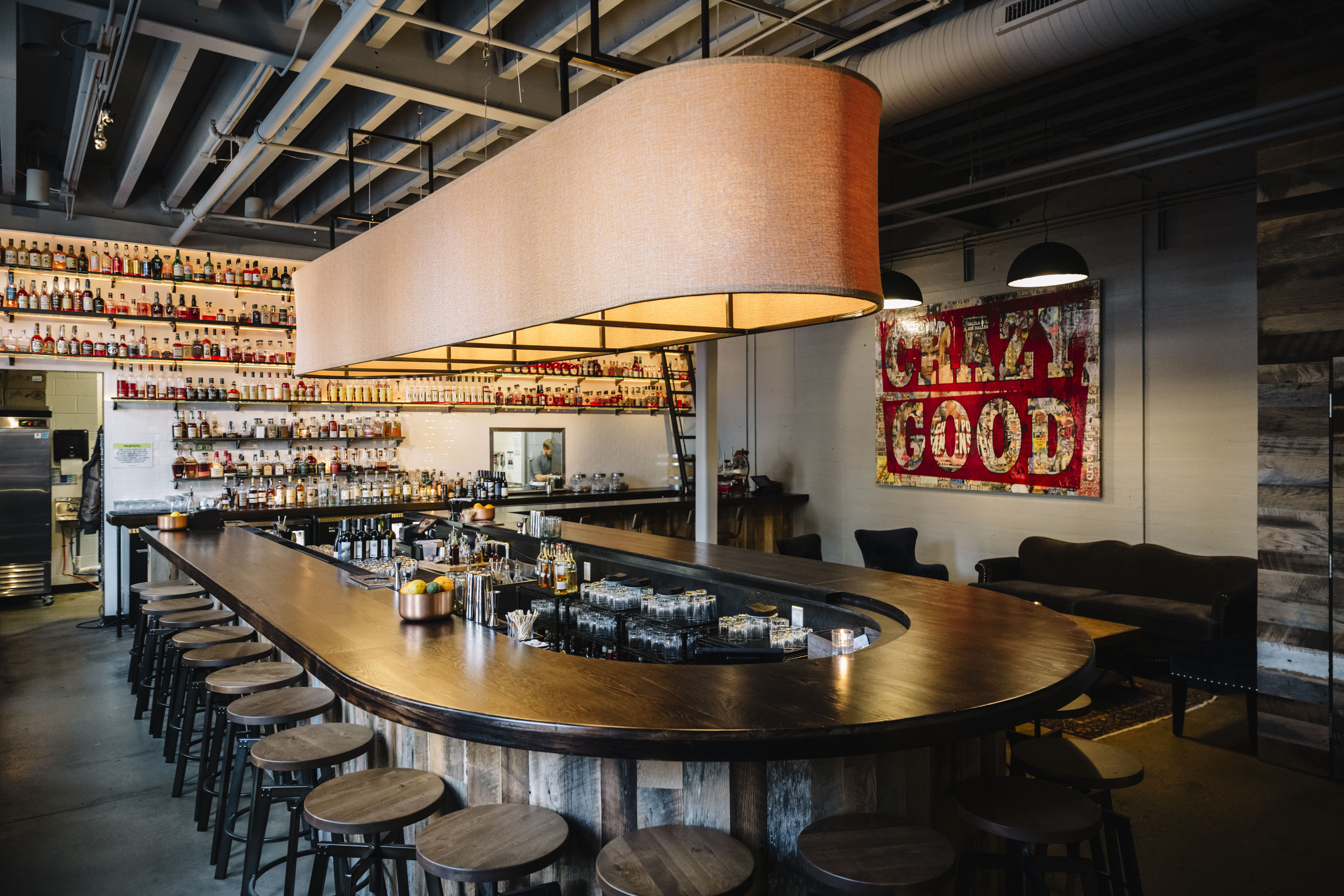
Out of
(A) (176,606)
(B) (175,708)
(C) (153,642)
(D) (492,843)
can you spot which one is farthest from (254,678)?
(C) (153,642)

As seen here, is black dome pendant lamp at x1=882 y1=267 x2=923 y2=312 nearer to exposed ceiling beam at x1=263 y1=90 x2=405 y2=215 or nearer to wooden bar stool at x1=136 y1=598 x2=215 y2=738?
exposed ceiling beam at x1=263 y1=90 x2=405 y2=215

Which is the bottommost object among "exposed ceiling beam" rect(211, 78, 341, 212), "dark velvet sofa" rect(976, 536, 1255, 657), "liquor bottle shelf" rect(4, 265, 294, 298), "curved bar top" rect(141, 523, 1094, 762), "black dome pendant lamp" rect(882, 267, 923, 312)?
"dark velvet sofa" rect(976, 536, 1255, 657)

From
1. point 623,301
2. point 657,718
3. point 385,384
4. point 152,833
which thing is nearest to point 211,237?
point 385,384

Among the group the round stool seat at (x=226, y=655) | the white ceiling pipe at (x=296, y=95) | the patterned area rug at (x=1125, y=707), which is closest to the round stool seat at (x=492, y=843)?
the round stool seat at (x=226, y=655)

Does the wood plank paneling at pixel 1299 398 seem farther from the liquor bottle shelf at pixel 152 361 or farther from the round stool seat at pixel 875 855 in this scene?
the liquor bottle shelf at pixel 152 361

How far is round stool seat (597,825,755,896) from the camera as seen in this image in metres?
1.53

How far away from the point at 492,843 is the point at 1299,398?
397 cm

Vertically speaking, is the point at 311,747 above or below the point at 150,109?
below

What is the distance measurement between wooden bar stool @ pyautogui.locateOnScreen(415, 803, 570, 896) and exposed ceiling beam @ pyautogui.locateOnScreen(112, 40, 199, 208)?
3807 mm

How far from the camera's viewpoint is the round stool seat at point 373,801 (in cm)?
186

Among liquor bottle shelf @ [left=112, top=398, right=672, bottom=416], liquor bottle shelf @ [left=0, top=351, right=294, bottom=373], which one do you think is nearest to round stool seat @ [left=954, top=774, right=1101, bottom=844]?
liquor bottle shelf @ [left=0, top=351, right=294, bottom=373]

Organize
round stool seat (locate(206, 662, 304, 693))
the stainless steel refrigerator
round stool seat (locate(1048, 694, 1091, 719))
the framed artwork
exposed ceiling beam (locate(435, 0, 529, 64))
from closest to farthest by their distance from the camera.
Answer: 1. round stool seat (locate(1048, 694, 1091, 719))
2. round stool seat (locate(206, 662, 304, 693))
3. exposed ceiling beam (locate(435, 0, 529, 64))
4. the framed artwork
5. the stainless steel refrigerator

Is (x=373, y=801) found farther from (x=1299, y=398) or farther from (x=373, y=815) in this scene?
(x=1299, y=398)

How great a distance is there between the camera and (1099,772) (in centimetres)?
209
